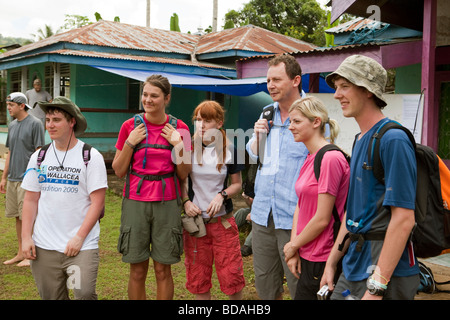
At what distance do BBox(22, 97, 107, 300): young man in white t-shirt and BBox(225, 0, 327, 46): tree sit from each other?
2874 cm

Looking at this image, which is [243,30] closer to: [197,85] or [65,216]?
[197,85]

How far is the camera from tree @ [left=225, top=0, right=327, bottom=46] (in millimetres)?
30828

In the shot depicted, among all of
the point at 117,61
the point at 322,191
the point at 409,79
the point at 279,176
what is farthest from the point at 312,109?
the point at 117,61

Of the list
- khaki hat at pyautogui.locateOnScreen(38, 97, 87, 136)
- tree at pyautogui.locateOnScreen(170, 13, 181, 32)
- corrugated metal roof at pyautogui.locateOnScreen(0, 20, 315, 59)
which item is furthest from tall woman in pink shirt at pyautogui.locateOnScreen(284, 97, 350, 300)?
tree at pyautogui.locateOnScreen(170, 13, 181, 32)

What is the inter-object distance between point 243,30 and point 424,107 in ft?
39.4

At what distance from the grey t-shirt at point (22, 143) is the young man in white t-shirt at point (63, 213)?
2479mm

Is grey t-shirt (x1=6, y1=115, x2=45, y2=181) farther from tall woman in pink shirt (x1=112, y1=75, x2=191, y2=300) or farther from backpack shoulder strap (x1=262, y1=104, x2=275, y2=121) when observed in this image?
backpack shoulder strap (x1=262, y1=104, x2=275, y2=121)

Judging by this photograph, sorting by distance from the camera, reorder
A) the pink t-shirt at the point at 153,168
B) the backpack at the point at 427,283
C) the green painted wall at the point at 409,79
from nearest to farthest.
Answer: the pink t-shirt at the point at 153,168 → the backpack at the point at 427,283 → the green painted wall at the point at 409,79

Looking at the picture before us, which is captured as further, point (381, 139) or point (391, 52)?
point (391, 52)

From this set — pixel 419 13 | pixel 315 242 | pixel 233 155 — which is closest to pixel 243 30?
pixel 419 13

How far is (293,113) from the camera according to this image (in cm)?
273

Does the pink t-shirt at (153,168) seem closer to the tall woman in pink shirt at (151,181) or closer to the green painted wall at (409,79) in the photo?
the tall woman in pink shirt at (151,181)

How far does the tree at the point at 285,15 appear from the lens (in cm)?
3083

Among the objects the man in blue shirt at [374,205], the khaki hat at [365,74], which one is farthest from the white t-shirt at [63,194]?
the khaki hat at [365,74]
